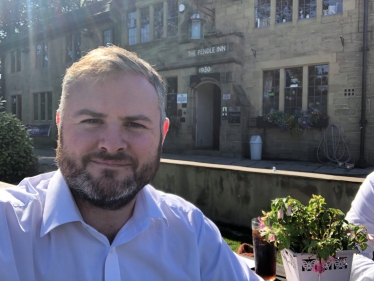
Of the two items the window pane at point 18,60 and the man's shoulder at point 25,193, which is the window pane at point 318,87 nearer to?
the man's shoulder at point 25,193

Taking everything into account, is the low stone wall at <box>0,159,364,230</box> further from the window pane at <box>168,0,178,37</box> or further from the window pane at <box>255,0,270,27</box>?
the window pane at <box>168,0,178,37</box>

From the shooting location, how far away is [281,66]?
1154 centimetres

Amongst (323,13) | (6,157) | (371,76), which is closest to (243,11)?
(323,13)

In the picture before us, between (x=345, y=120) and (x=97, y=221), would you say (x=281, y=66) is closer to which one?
(x=345, y=120)

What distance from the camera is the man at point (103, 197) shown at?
4.06 ft

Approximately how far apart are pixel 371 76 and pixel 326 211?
972cm

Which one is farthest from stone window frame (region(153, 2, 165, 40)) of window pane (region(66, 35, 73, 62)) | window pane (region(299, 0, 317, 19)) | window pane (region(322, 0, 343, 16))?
window pane (region(66, 35, 73, 62))

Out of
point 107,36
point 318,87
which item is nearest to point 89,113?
point 318,87

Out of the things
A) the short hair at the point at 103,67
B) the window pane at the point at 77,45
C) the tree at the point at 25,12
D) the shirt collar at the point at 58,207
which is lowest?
the shirt collar at the point at 58,207

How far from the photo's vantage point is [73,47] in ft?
61.3

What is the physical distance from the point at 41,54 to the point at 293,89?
49.9ft

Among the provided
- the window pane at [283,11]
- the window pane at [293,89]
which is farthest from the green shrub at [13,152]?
the window pane at [283,11]

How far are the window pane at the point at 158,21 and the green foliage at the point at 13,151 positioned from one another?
Result: 8.11 metres

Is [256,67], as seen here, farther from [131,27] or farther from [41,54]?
[41,54]
